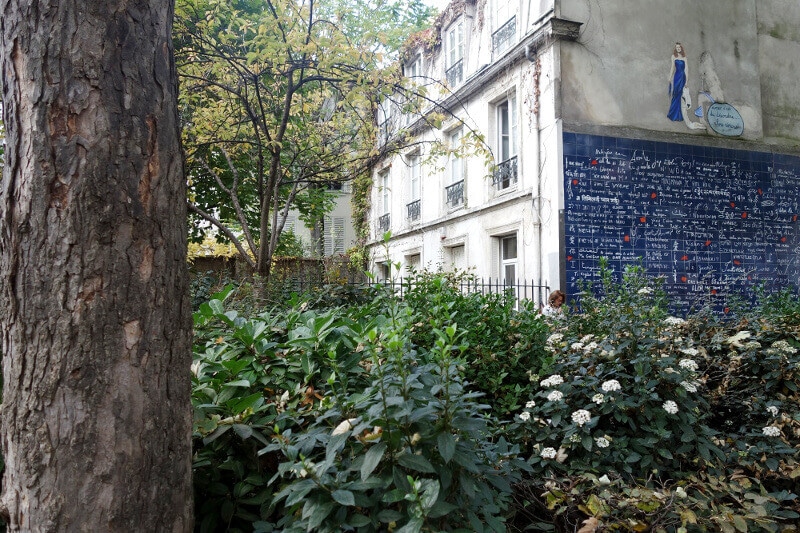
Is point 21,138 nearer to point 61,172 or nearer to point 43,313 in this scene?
point 61,172

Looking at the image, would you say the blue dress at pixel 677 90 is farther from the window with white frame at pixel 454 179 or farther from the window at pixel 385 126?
the window at pixel 385 126

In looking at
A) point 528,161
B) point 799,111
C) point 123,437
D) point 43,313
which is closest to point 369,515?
point 123,437

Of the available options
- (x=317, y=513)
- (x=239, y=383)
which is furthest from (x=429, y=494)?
(x=239, y=383)

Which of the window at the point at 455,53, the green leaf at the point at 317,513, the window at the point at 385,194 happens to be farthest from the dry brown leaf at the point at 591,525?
the window at the point at 385,194

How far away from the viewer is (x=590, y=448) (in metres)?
2.91

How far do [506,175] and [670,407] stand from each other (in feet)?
31.7

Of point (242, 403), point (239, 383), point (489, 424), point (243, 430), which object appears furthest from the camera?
point (489, 424)

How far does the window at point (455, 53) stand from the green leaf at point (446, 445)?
510 inches

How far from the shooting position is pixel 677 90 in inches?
443

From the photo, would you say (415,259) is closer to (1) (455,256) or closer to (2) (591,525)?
(1) (455,256)

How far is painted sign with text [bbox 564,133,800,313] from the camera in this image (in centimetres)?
1044

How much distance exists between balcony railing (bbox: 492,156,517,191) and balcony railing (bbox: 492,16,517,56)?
232cm

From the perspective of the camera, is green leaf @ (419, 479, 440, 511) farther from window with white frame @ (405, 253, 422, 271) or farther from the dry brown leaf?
window with white frame @ (405, 253, 422, 271)

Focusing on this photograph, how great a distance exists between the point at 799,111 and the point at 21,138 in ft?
46.3
